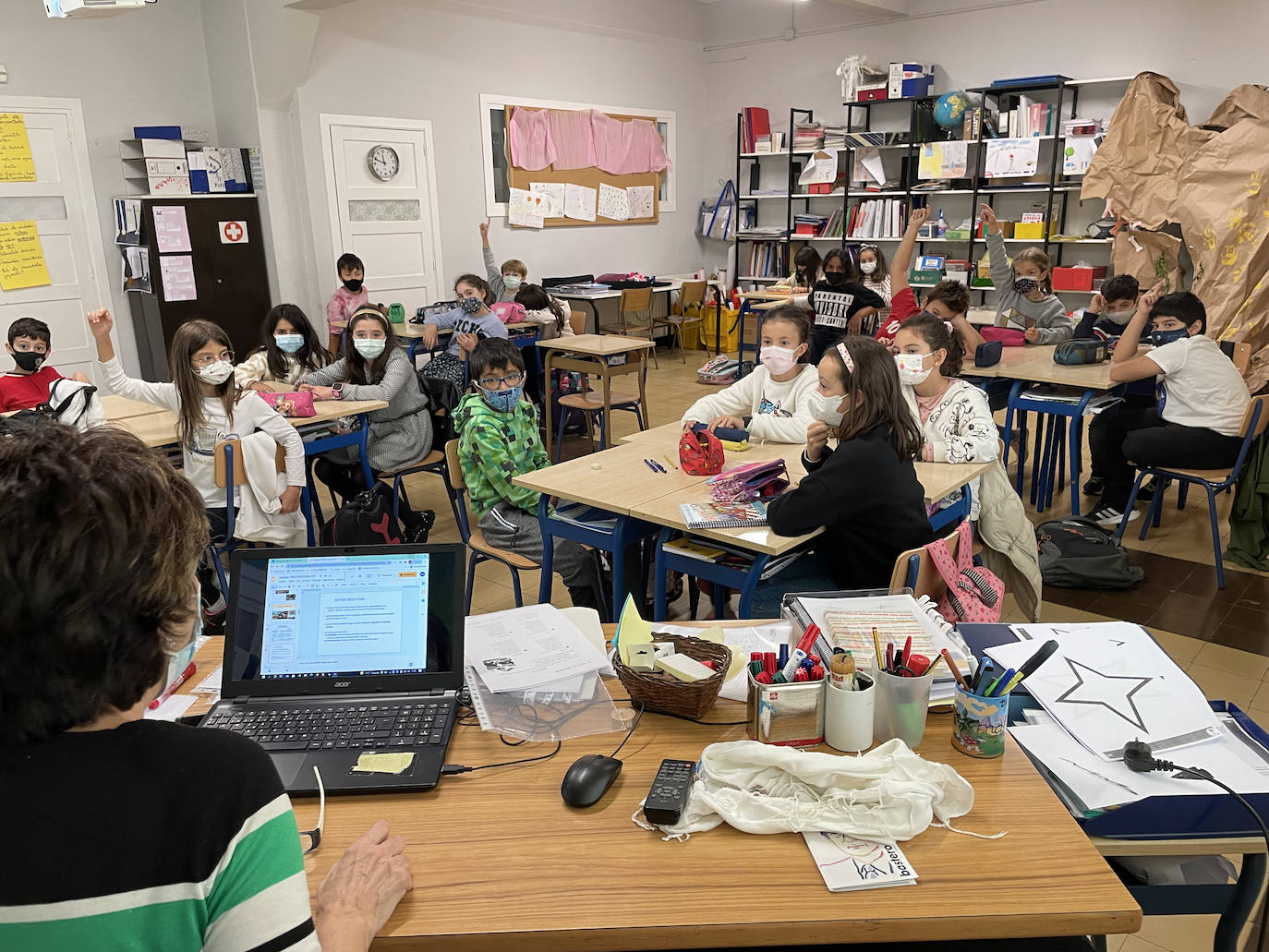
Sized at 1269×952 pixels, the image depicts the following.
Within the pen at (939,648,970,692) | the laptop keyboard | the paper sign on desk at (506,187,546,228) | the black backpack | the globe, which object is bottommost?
the black backpack

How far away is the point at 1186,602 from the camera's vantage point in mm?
3889

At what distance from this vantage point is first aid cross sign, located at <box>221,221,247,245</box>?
274 inches

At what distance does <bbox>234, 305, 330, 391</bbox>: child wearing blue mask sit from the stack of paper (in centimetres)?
404

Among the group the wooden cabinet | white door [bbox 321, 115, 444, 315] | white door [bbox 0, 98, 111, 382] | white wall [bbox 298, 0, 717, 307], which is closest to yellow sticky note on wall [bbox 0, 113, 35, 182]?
white door [bbox 0, 98, 111, 382]

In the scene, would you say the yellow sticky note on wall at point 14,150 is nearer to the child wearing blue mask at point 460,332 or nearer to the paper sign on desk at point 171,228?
the paper sign on desk at point 171,228

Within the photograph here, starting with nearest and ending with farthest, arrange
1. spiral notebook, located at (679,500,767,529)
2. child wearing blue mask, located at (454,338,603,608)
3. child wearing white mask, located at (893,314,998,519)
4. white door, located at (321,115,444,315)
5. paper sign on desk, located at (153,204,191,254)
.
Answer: spiral notebook, located at (679,500,767,529)
child wearing white mask, located at (893,314,998,519)
child wearing blue mask, located at (454,338,603,608)
paper sign on desk, located at (153,204,191,254)
white door, located at (321,115,444,315)

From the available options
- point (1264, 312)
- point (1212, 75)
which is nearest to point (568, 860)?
point (1264, 312)

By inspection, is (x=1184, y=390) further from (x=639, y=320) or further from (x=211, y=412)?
(x=639, y=320)

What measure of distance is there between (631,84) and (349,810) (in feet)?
31.9

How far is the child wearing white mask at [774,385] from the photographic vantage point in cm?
379

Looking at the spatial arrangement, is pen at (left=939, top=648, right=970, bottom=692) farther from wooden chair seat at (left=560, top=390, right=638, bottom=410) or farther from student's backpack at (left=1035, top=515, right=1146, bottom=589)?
wooden chair seat at (left=560, top=390, right=638, bottom=410)

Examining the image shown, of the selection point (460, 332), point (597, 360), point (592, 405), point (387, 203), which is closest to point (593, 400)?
point (592, 405)

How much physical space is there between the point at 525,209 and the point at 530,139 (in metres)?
0.66

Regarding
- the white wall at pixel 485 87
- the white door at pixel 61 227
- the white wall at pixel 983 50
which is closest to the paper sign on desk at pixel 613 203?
the white wall at pixel 485 87
